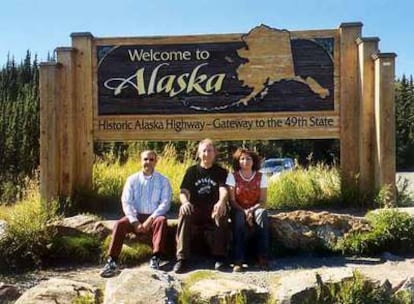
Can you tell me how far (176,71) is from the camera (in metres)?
8.38

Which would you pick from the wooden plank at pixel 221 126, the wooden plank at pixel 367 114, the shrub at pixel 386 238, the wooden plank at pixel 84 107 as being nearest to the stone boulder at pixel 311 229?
the shrub at pixel 386 238

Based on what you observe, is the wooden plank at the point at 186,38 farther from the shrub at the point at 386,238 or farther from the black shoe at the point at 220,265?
the black shoe at the point at 220,265

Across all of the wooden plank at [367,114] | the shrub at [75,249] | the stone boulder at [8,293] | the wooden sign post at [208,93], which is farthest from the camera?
the wooden sign post at [208,93]

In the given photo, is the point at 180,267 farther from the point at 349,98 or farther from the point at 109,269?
the point at 349,98

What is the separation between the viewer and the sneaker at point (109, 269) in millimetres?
5723

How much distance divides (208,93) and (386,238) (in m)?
3.25

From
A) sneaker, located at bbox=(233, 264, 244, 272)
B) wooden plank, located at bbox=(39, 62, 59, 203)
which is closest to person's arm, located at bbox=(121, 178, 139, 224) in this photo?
sneaker, located at bbox=(233, 264, 244, 272)

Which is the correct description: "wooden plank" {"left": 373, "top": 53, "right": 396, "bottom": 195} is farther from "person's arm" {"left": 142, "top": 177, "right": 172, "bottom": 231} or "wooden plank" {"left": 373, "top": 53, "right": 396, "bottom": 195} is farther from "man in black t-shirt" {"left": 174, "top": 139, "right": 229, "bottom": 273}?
"person's arm" {"left": 142, "top": 177, "right": 172, "bottom": 231}

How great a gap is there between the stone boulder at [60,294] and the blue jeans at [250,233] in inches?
59.6

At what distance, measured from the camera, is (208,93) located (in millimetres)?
8320

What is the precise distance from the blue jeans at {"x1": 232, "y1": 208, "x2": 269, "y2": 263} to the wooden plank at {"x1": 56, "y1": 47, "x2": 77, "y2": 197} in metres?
3.06

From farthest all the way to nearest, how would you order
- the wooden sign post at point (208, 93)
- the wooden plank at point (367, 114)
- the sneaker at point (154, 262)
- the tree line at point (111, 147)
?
the tree line at point (111, 147)
the wooden sign post at point (208, 93)
the wooden plank at point (367, 114)
the sneaker at point (154, 262)

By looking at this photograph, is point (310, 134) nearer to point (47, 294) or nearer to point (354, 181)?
point (354, 181)

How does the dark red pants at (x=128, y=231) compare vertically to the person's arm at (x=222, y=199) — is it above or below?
below
